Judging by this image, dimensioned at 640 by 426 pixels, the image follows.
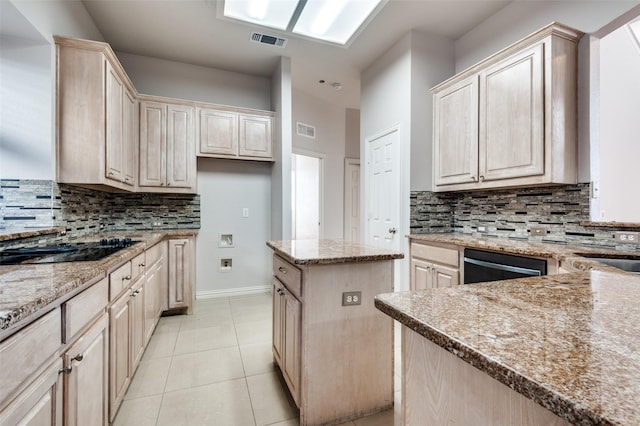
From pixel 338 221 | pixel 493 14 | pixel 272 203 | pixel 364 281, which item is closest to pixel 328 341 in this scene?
pixel 364 281

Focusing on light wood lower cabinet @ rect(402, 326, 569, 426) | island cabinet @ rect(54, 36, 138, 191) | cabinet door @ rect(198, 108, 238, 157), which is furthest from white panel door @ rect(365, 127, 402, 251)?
island cabinet @ rect(54, 36, 138, 191)

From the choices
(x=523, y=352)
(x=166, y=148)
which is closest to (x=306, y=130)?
(x=166, y=148)

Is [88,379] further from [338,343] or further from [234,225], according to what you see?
[234,225]

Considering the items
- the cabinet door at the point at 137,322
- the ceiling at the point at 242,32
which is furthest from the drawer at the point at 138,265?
the ceiling at the point at 242,32

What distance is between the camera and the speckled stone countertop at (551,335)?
369 millimetres

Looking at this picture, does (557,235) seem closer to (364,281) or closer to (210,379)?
(364,281)

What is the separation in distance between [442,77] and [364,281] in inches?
106

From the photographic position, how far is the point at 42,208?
205 centimetres

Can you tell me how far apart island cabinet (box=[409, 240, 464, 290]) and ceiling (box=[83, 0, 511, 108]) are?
A: 7.23ft

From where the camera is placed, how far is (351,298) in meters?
1.63

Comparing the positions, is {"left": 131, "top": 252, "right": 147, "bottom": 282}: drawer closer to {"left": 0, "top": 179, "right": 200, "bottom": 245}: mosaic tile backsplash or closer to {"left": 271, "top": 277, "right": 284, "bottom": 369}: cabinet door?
{"left": 0, "top": 179, "right": 200, "bottom": 245}: mosaic tile backsplash

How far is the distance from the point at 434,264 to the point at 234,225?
8.37ft

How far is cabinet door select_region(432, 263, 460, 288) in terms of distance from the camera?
2.43 metres

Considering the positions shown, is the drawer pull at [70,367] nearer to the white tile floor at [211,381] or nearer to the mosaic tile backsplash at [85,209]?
the white tile floor at [211,381]
